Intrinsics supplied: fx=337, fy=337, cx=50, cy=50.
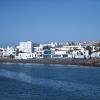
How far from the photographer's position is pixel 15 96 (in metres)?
10.0

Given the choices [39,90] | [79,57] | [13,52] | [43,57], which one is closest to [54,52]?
[43,57]

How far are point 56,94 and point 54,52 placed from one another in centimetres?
2830

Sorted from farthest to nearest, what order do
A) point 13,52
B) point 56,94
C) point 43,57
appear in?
point 13,52 → point 43,57 → point 56,94

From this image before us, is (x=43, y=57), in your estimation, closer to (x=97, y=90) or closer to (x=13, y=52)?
(x=13, y=52)

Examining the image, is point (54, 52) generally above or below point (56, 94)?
above

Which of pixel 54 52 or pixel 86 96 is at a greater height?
pixel 54 52

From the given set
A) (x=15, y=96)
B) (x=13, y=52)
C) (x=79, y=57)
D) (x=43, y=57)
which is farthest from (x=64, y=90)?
(x=13, y=52)

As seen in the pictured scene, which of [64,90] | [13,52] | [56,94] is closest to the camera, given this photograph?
[56,94]

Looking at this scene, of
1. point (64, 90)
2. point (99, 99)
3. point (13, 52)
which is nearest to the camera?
point (99, 99)

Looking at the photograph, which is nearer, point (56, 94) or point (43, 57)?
point (56, 94)

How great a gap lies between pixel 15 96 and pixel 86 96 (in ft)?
6.90

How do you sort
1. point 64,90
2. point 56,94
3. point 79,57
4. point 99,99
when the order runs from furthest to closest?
point 79,57
point 64,90
point 56,94
point 99,99

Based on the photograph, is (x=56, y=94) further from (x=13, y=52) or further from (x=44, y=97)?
(x=13, y=52)

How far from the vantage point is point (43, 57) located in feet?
126
